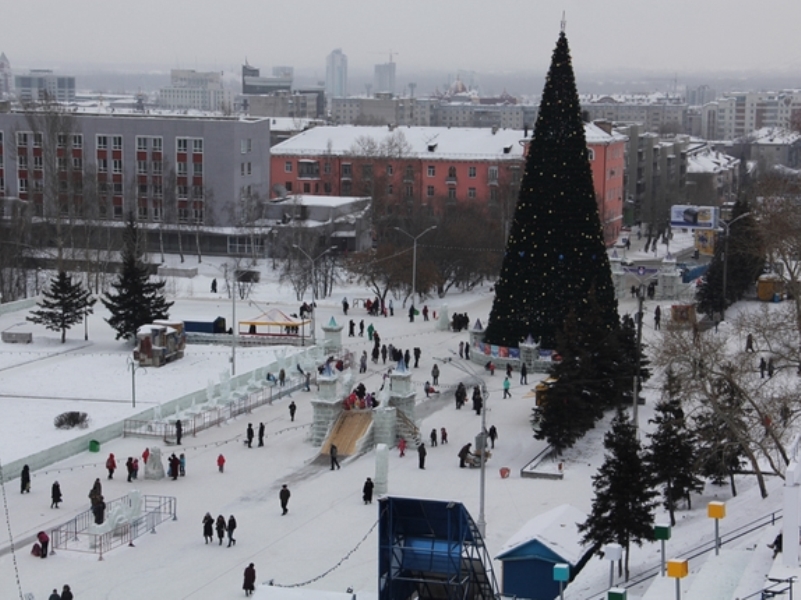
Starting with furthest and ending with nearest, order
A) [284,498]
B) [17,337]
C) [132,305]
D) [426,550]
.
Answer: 1. [17,337]
2. [132,305]
3. [284,498]
4. [426,550]

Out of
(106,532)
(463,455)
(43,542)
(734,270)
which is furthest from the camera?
(734,270)

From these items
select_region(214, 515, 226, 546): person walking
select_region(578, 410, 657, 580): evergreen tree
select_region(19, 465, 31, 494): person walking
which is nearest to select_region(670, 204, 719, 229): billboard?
select_region(19, 465, 31, 494): person walking

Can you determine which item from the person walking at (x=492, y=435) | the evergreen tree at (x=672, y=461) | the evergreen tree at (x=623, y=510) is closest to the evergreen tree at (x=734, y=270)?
the person walking at (x=492, y=435)

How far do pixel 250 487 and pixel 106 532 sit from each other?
536 centimetres

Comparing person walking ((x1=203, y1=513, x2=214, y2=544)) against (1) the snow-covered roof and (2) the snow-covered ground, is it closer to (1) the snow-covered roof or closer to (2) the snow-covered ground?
(2) the snow-covered ground

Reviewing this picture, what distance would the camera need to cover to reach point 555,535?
26828 millimetres

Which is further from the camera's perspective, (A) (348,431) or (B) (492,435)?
(A) (348,431)

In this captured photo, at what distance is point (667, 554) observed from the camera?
28.2 m

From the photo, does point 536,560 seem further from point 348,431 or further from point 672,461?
point 348,431

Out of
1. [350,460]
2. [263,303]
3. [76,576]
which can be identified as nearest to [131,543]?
[76,576]

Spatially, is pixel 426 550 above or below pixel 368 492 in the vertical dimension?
above

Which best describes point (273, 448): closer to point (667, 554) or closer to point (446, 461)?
point (446, 461)

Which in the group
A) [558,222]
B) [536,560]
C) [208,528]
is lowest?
[208,528]

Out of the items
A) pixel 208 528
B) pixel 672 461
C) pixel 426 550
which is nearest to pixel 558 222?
pixel 672 461
